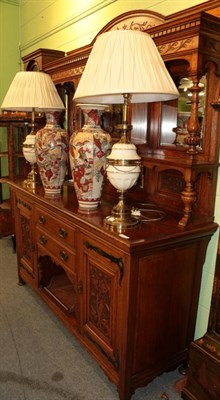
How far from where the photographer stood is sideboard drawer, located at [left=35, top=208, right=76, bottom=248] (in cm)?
174

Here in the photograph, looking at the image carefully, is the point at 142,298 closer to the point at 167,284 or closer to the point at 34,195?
the point at 167,284

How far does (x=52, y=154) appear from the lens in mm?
1971

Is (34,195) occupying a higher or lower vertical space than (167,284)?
higher

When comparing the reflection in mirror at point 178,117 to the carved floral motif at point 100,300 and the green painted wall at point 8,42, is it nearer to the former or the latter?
the carved floral motif at point 100,300

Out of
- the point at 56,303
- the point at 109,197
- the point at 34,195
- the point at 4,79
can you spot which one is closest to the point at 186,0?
the point at 109,197

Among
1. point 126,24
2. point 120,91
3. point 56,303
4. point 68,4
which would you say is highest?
point 68,4

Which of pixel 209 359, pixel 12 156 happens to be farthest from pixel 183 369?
pixel 12 156

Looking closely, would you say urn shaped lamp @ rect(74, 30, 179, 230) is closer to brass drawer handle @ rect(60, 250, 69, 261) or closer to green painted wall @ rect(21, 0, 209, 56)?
green painted wall @ rect(21, 0, 209, 56)

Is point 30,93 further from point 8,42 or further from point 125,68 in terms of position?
point 8,42

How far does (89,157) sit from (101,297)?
71 cm

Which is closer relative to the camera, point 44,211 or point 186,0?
point 186,0

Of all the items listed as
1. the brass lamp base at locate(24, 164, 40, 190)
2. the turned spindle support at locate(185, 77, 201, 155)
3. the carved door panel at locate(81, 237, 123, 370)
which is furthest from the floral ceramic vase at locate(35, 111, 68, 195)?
the turned spindle support at locate(185, 77, 201, 155)

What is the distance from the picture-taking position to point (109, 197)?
208 centimetres

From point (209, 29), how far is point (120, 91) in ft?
1.62
